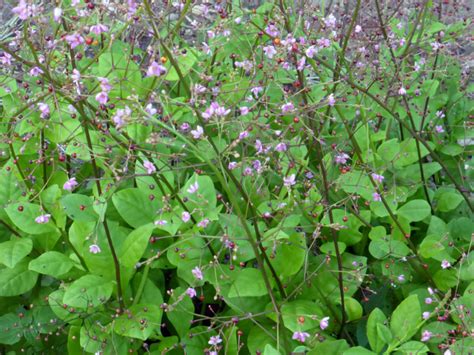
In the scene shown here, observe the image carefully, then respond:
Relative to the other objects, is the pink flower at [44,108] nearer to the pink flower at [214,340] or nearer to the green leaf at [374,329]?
the pink flower at [214,340]

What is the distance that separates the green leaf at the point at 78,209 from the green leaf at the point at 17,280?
27cm

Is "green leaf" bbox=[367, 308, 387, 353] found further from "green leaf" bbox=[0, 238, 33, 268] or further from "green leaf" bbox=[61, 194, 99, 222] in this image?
"green leaf" bbox=[0, 238, 33, 268]

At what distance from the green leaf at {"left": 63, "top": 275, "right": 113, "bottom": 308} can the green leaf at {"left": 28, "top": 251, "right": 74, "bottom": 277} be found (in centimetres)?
10

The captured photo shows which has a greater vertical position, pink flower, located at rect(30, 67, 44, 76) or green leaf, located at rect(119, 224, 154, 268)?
pink flower, located at rect(30, 67, 44, 76)

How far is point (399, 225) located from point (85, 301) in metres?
0.97

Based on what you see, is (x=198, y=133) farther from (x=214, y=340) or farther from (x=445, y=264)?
(x=445, y=264)

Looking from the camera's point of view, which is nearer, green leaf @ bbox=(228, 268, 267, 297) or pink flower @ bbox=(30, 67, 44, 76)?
pink flower @ bbox=(30, 67, 44, 76)

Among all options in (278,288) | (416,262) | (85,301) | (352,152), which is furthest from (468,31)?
(85,301)

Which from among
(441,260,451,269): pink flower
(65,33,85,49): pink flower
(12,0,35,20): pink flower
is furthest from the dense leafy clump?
(12,0,35,20): pink flower

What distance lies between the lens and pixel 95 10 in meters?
1.89

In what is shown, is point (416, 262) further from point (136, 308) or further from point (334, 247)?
point (136, 308)

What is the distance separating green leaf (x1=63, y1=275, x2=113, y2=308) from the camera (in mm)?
2086

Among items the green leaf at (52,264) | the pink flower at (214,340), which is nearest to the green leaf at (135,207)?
the green leaf at (52,264)

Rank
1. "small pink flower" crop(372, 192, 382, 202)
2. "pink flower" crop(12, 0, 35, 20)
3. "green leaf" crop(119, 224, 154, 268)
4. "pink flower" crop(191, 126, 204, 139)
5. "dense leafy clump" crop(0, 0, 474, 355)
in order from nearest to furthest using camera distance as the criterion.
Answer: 1. "pink flower" crop(12, 0, 35, 20)
2. "pink flower" crop(191, 126, 204, 139)
3. "dense leafy clump" crop(0, 0, 474, 355)
4. "green leaf" crop(119, 224, 154, 268)
5. "small pink flower" crop(372, 192, 382, 202)
